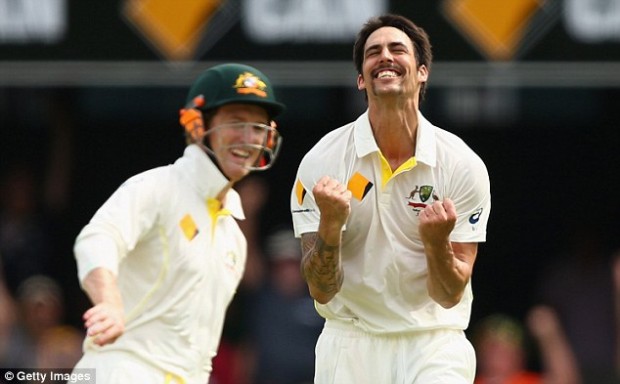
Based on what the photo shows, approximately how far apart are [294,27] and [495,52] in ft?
4.11

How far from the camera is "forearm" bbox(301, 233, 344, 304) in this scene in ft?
18.5

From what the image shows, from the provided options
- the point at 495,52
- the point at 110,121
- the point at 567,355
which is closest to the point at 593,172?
the point at 567,355

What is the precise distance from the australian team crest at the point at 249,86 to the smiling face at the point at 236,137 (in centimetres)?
8

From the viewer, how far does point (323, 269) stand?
18.6 feet

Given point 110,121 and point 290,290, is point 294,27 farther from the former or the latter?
point 110,121

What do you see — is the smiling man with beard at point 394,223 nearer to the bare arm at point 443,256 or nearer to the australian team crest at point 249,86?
the bare arm at point 443,256

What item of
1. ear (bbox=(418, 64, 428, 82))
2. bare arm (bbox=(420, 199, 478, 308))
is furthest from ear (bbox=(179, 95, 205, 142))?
bare arm (bbox=(420, 199, 478, 308))

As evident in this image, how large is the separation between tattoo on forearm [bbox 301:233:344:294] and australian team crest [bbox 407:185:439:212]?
1.30ft

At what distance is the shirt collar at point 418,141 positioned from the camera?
5.83 meters

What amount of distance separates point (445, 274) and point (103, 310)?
1289 millimetres

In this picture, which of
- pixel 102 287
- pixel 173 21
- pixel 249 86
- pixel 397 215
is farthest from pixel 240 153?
pixel 173 21

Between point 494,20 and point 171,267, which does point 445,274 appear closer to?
point 171,267

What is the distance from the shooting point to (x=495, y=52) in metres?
9.23

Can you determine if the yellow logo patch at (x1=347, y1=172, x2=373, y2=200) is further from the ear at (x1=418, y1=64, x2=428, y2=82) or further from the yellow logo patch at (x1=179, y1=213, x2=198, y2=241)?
the yellow logo patch at (x1=179, y1=213, x2=198, y2=241)
